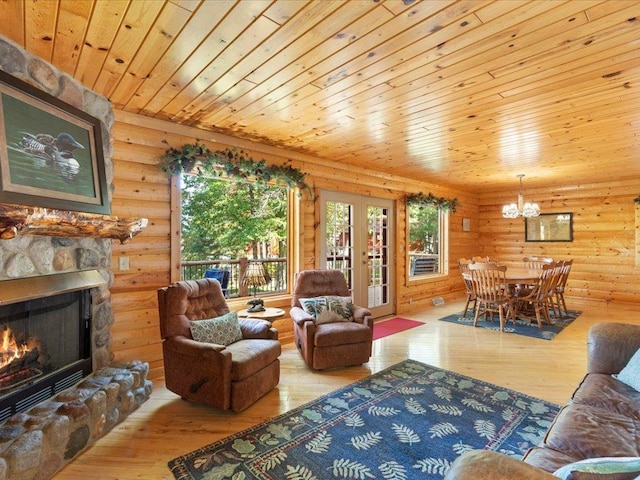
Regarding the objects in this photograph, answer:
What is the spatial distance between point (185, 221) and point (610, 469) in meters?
9.43

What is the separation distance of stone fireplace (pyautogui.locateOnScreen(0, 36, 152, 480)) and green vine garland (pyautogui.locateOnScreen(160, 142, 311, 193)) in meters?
0.60

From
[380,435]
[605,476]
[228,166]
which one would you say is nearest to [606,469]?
[605,476]

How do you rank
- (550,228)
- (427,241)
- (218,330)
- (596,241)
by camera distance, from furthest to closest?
(427,241) → (550,228) → (596,241) → (218,330)

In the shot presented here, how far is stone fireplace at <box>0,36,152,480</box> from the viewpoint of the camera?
6.23ft

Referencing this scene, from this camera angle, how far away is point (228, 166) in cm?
365

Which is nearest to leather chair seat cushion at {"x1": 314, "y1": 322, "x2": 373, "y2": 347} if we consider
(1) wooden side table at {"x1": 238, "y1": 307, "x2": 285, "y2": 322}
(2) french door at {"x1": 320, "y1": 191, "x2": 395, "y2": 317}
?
(1) wooden side table at {"x1": 238, "y1": 307, "x2": 285, "y2": 322}

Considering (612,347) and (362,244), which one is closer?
(612,347)

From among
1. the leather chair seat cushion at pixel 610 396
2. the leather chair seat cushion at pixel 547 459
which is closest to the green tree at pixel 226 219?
the leather chair seat cushion at pixel 610 396

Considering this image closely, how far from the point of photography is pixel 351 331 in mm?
3432

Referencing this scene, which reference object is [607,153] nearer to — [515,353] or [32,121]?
[515,353]

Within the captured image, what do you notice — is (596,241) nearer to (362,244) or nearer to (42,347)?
(362,244)

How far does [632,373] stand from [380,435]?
5.08 feet

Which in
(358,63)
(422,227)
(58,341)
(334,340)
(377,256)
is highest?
(358,63)

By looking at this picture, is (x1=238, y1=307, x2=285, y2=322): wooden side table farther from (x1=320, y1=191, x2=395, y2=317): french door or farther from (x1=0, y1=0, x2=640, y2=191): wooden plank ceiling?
(x1=0, y1=0, x2=640, y2=191): wooden plank ceiling
